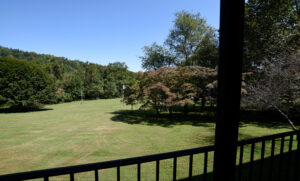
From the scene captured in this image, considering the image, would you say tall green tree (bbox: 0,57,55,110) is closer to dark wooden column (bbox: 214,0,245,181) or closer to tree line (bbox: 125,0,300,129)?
tree line (bbox: 125,0,300,129)

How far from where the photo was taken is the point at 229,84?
131cm

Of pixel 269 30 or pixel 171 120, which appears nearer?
pixel 269 30

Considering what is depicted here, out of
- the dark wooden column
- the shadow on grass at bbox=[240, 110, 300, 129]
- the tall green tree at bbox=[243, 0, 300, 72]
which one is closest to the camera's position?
the dark wooden column

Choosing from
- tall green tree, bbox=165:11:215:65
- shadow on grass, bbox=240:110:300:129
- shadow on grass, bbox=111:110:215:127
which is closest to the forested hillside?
tall green tree, bbox=165:11:215:65

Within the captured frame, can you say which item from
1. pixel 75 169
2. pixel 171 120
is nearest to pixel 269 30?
pixel 171 120

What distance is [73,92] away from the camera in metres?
38.1

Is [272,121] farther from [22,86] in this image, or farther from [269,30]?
[22,86]

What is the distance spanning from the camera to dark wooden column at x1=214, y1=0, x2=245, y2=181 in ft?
4.25

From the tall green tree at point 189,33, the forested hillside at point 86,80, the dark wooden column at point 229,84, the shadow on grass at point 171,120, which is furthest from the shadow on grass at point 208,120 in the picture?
the forested hillside at point 86,80

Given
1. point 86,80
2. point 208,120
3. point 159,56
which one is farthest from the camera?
point 86,80

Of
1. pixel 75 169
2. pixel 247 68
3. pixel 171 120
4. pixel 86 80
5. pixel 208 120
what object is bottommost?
pixel 171 120

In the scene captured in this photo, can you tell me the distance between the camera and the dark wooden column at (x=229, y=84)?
1297mm

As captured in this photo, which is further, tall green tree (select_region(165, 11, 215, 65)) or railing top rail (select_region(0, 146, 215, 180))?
tall green tree (select_region(165, 11, 215, 65))

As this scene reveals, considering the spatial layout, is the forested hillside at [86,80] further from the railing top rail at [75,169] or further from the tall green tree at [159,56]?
the railing top rail at [75,169]
